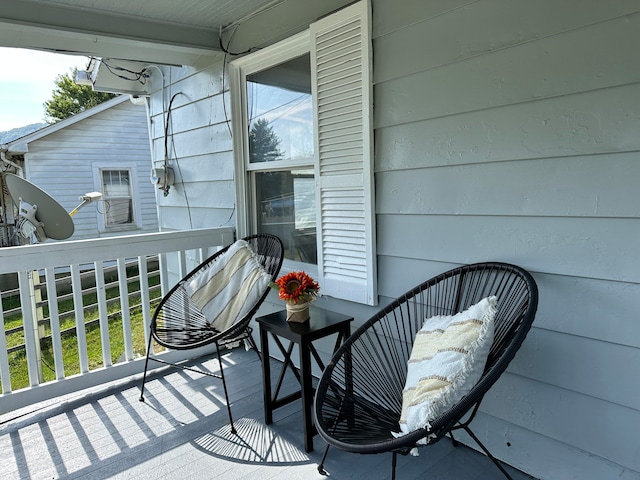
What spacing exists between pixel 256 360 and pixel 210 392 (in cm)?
47

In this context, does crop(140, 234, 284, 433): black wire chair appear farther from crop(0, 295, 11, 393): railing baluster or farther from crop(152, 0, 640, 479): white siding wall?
crop(152, 0, 640, 479): white siding wall

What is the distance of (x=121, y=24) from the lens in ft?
8.74

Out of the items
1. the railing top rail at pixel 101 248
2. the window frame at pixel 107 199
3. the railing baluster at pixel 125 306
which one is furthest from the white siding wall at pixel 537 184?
the window frame at pixel 107 199

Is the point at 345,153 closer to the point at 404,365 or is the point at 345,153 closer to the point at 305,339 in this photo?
the point at 305,339

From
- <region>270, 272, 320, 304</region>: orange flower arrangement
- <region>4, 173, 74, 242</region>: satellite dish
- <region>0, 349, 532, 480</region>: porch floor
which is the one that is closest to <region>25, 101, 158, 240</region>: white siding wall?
<region>4, 173, 74, 242</region>: satellite dish

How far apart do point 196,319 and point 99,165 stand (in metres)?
6.26

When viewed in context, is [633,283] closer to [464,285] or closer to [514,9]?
[464,285]

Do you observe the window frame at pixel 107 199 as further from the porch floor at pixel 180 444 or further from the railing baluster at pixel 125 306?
the porch floor at pixel 180 444

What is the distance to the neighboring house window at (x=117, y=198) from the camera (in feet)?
25.5

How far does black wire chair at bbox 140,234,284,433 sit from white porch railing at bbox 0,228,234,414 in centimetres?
26

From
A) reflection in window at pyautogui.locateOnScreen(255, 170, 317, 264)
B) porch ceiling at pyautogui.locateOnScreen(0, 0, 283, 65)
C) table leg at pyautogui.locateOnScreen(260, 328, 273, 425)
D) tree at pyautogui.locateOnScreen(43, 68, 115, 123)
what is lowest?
table leg at pyautogui.locateOnScreen(260, 328, 273, 425)

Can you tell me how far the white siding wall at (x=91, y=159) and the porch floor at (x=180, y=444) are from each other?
19.2 feet

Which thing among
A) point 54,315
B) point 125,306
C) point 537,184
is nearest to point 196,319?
point 125,306

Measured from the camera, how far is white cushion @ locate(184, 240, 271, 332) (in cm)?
247
